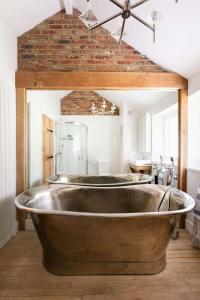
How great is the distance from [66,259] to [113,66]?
2.41 metres

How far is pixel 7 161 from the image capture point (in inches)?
101

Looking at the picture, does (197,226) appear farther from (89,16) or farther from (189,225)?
(89,16)

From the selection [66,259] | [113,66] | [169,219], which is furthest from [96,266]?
[113,66]

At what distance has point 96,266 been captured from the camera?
1841 millimetres

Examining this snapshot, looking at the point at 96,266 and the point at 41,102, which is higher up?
the point at 41,102

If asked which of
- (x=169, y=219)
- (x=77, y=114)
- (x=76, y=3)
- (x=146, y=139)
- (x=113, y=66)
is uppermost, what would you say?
(x=76, y=3)

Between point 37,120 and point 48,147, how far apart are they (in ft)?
1.41

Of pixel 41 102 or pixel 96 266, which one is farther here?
pixel 41 102

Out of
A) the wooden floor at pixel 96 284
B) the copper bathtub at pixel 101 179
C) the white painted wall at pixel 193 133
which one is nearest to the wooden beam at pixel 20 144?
the copper bathtub at pixel 101 179

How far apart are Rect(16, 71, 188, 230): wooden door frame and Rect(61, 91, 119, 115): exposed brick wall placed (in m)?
0.23

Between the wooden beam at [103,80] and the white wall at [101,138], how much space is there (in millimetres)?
520

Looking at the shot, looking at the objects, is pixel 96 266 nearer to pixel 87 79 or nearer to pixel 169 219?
pixel 169 219

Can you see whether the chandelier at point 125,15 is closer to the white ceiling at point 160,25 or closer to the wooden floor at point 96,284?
the white ceiling at point 160,25

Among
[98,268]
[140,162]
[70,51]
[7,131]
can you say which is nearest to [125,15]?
[70,51]
